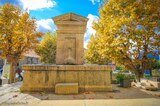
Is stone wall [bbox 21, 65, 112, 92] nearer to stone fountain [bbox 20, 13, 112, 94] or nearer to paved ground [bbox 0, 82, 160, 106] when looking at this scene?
stone fountain [bbox 20, 13, 112, 94]

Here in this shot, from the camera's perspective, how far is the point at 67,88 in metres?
6.77

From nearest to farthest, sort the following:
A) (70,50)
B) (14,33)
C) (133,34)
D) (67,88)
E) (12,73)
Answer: (67,88) → (70,50) → (133,34) → (14,33) → (12,73)

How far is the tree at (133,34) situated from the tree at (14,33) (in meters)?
7.68

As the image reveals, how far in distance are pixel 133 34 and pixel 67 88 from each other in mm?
6590

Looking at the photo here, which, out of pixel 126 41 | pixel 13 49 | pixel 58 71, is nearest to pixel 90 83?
pixel 58 71

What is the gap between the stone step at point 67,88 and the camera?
6762mm

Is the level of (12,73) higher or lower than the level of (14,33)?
lower

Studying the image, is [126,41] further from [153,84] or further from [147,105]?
[147,105]

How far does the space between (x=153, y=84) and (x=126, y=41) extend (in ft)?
11.7

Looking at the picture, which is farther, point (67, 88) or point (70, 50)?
point (70, 50)

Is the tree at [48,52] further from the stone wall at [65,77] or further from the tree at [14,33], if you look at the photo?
the stone wall at [65,77]

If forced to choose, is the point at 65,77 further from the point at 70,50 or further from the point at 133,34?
the point at 133,34

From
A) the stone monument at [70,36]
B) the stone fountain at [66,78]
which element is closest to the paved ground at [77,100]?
the stone fountain at [66,78]

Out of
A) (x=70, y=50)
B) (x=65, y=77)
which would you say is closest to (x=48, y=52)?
(x=70, y=50)
